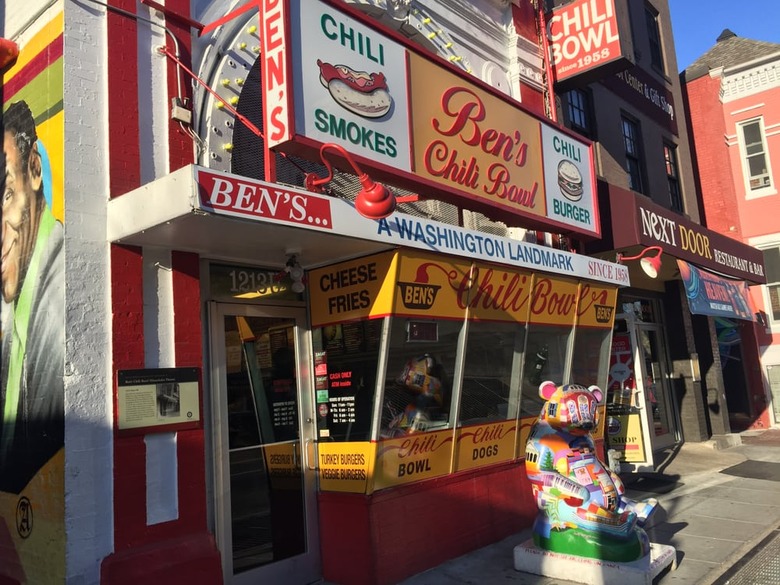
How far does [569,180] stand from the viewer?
27.8 ft

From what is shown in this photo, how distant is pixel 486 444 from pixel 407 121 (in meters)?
3.41

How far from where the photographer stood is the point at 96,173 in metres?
4.90

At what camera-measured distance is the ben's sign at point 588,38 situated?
948cm

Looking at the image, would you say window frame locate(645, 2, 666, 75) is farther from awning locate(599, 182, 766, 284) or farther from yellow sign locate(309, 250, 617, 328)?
yellow sign locate(309, 250, 617, 328)

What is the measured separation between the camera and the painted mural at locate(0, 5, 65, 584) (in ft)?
15.1

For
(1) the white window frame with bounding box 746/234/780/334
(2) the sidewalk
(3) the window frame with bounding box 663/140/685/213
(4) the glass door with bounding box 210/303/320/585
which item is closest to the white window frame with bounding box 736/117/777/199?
(1) the white window frame with bounding box 746/234/780/334

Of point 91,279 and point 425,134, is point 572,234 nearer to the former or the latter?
point 425,134

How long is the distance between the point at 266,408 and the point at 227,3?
3.73 metres

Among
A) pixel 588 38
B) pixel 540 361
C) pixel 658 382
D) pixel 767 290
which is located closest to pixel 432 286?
pixel 540 361

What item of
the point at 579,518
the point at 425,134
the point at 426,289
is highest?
the point at 425,134

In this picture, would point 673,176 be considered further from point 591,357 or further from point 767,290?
point 591,357

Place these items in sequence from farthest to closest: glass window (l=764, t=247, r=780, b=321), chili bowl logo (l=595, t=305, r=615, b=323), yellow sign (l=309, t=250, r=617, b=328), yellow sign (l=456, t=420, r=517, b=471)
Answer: glass window (l=764, t=247, r=780, b=321) < chili bowl logo (l=595, t=305, r=615, b=323) < yellow sign (l=456, t=420, r=517, b=471) < yellow sign (l=309, t=250, r=617, b=328)

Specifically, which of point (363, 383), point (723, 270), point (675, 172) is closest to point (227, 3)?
point (363, 383)

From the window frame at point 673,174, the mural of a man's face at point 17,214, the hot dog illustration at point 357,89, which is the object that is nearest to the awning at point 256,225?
the mural of a man's face at point 17,214
